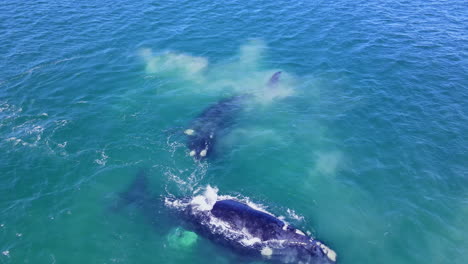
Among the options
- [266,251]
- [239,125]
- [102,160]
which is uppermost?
[102,160]

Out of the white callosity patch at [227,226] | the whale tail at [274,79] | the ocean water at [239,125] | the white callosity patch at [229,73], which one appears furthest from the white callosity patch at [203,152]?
the whale tail at [274,79]

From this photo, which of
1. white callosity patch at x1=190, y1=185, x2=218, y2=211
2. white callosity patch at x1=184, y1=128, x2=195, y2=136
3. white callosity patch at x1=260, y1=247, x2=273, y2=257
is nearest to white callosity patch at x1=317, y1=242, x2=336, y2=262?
white callosity patch at x1=260, y1=247, x2=273, y2=257

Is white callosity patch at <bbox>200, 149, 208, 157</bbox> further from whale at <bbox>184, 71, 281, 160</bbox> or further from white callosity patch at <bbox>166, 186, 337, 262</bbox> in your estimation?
white callosity patch at <bbox>166, 186, 337, 262</bbox>

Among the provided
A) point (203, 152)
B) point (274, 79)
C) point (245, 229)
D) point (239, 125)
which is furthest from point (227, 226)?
point (274, 79)

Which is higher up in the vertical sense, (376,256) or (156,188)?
(156,188)

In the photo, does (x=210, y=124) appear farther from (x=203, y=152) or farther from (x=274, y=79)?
(x=274, y=79)

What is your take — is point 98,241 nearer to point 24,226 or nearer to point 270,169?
point 24,226

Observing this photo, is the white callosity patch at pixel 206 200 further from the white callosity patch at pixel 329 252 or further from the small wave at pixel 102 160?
the small wave at pixel 102 160

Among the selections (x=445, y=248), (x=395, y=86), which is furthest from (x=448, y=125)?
(x=445, y=248)
